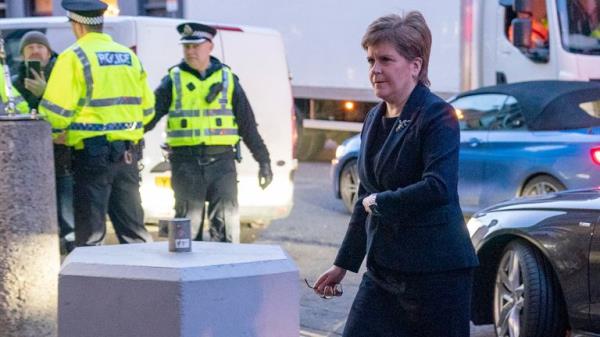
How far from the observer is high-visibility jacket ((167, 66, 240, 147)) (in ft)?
27.2

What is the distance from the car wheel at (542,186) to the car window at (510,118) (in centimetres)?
56

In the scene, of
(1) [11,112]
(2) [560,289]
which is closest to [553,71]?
(2) [560,289]

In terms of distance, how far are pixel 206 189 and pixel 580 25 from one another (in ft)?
25.0

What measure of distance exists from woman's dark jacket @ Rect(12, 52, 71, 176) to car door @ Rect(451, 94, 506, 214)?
363 centimetres

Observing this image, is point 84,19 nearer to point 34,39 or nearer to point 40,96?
point 40,96

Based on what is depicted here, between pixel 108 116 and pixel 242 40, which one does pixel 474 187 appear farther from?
pixel 108 116

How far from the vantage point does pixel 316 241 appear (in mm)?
11367

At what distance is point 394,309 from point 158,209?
18.4ft

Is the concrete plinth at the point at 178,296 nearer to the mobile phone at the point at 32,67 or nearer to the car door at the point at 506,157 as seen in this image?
the mobile phone at the point at 32,67

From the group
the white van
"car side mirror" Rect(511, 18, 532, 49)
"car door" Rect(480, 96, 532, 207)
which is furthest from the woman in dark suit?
"car side mirror" Rect(511, 18, 532, 49)

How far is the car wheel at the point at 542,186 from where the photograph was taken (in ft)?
33.8

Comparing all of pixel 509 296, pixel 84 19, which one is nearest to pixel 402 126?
pixel 509 296

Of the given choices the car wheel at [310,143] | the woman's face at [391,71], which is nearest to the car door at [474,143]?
the woman's face at [391,71]

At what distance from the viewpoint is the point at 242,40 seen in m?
10.3
